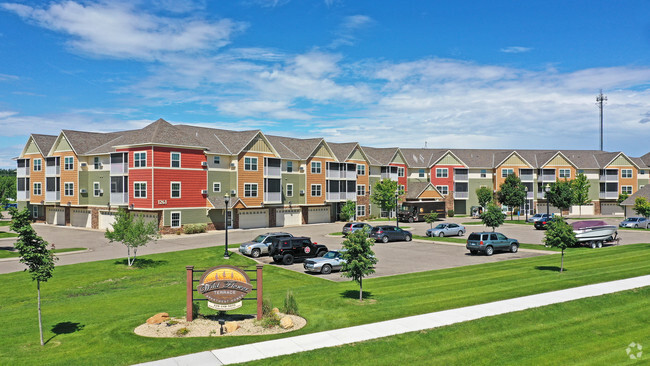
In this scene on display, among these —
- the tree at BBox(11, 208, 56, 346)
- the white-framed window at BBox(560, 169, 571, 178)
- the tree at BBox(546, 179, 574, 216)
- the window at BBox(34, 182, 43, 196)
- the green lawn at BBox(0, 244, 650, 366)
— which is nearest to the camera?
the green lawn at BBox(0, 244, 650, 366)

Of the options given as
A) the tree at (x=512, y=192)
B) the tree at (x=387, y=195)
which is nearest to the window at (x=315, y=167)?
the tree at (x=387, y=195)

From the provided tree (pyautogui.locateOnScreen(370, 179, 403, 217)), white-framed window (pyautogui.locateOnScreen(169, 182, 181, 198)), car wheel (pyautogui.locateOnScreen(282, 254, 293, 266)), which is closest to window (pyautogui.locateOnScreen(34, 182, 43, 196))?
white-framed window (pyautogui.locateOnScreen(169, 182, 181, 198))

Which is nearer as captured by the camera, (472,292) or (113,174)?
(472,292)

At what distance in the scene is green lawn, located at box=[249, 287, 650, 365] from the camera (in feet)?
42.9

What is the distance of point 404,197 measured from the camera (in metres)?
73.2

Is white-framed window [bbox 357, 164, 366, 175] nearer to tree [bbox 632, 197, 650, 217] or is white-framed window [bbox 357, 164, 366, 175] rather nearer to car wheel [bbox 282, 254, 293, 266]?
tree [bbox 632, 197, 650, 217]

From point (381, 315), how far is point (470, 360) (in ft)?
14.9

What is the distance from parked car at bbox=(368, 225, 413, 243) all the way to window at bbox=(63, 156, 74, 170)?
3849cm

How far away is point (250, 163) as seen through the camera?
2165 inches

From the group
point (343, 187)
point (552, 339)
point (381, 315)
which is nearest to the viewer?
point (552, 339)

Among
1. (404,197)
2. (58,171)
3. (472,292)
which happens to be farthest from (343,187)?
(472,292)

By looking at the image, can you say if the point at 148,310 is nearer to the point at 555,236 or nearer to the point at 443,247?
the point at 555,236

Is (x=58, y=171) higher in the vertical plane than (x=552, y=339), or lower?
higher

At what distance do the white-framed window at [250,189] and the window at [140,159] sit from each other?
11.6 metres
